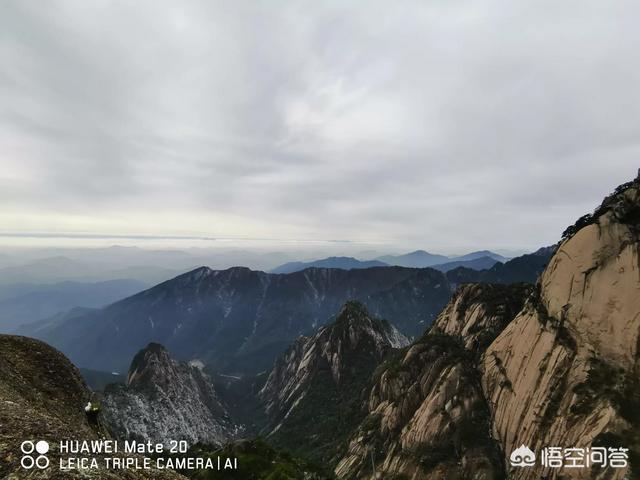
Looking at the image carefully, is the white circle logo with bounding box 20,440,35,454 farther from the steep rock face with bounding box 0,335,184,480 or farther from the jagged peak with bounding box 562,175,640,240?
the jagged peak with bounding box 562,175,640,240

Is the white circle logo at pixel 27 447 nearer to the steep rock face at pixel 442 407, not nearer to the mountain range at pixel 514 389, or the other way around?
the mountain range at pixel 514 389

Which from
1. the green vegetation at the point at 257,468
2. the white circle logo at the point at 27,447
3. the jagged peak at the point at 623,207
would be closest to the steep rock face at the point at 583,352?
→ the jagged peak at the point at 623,207

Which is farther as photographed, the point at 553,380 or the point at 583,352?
the point at 553,380

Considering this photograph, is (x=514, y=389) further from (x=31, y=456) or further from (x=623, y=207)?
(x=31, y=456)

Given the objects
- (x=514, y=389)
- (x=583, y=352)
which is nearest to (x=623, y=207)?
(x=583, y=352)

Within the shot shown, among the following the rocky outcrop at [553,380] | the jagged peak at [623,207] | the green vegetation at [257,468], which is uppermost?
the jagged peak at [623,207]

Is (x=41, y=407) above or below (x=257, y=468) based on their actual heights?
above

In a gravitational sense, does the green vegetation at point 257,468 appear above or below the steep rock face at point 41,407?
below
